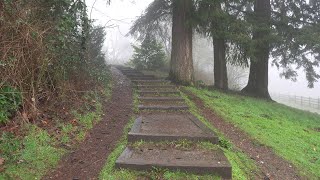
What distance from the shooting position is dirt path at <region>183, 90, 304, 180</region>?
5594 mm

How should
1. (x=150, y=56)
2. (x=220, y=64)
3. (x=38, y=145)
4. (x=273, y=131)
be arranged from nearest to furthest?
(x=38, y=145) → (x=273, y=131) → (x=220, y=64) → (x=150, y=56)

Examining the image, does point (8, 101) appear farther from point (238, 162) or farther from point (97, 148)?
point (238, 162)

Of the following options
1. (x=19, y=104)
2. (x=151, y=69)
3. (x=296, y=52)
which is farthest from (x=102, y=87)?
(x=296, y=52)

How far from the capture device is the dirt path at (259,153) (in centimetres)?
559

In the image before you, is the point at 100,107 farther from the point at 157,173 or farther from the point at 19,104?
the point at 157,173

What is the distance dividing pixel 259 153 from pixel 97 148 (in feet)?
10.3

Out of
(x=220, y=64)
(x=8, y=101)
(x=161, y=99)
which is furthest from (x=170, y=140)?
(x=220, y=64)

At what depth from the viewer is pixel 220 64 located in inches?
569

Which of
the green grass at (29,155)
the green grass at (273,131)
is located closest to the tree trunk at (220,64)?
the green grass at (273,131)

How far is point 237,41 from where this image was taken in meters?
11.8

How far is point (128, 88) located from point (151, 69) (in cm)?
689

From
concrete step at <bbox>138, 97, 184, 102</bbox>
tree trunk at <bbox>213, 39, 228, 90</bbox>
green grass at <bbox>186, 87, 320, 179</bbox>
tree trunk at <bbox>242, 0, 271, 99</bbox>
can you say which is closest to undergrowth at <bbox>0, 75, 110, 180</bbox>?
concrete step at <bbox>138, 97, 184, 102</bbox>

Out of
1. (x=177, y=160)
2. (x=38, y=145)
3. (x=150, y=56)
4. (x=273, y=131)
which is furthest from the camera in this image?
(x=150, y=56)

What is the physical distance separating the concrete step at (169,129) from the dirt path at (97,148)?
1.54ft
